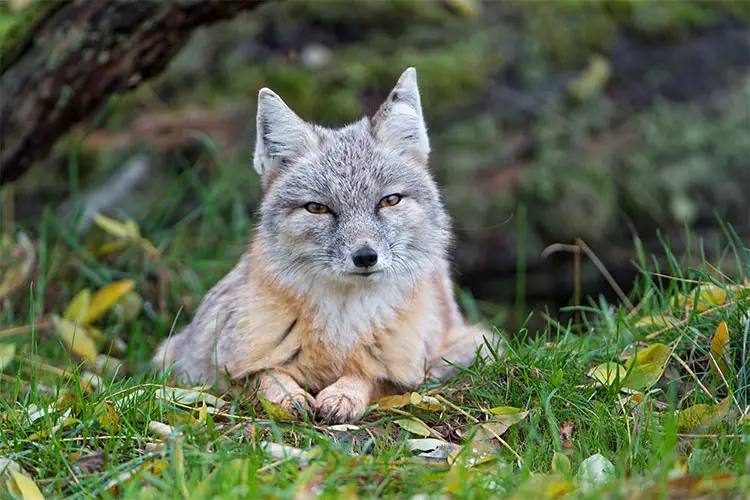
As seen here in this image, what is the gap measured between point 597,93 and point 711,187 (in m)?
1.43

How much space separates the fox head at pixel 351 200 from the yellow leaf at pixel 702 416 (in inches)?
56.3

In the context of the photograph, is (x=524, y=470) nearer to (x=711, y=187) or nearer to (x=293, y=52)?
(x=711, y=187)

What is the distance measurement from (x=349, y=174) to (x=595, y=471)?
1831 millimetres

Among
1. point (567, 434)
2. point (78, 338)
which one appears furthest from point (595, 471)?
point (78, 338)

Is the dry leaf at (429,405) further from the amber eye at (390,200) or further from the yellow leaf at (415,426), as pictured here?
the amber eye at (390,200)

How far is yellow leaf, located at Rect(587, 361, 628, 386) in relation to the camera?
407cm

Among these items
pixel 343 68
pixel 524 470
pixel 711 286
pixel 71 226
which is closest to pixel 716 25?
pixel 343 68

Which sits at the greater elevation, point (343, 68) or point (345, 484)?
point (343, 68)

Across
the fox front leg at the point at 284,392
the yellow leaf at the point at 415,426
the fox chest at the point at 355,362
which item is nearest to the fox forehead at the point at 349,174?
the fox chest at the point at 355,362

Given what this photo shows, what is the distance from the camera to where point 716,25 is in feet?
31.4

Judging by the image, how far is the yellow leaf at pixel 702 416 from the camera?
3770mm

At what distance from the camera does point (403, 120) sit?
4703 millimetres

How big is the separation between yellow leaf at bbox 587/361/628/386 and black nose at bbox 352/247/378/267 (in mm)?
1090

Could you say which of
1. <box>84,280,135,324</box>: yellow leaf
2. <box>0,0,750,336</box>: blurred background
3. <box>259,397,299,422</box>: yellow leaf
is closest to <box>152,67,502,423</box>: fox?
<box>259,397,299,422</box>: yellow leaf
